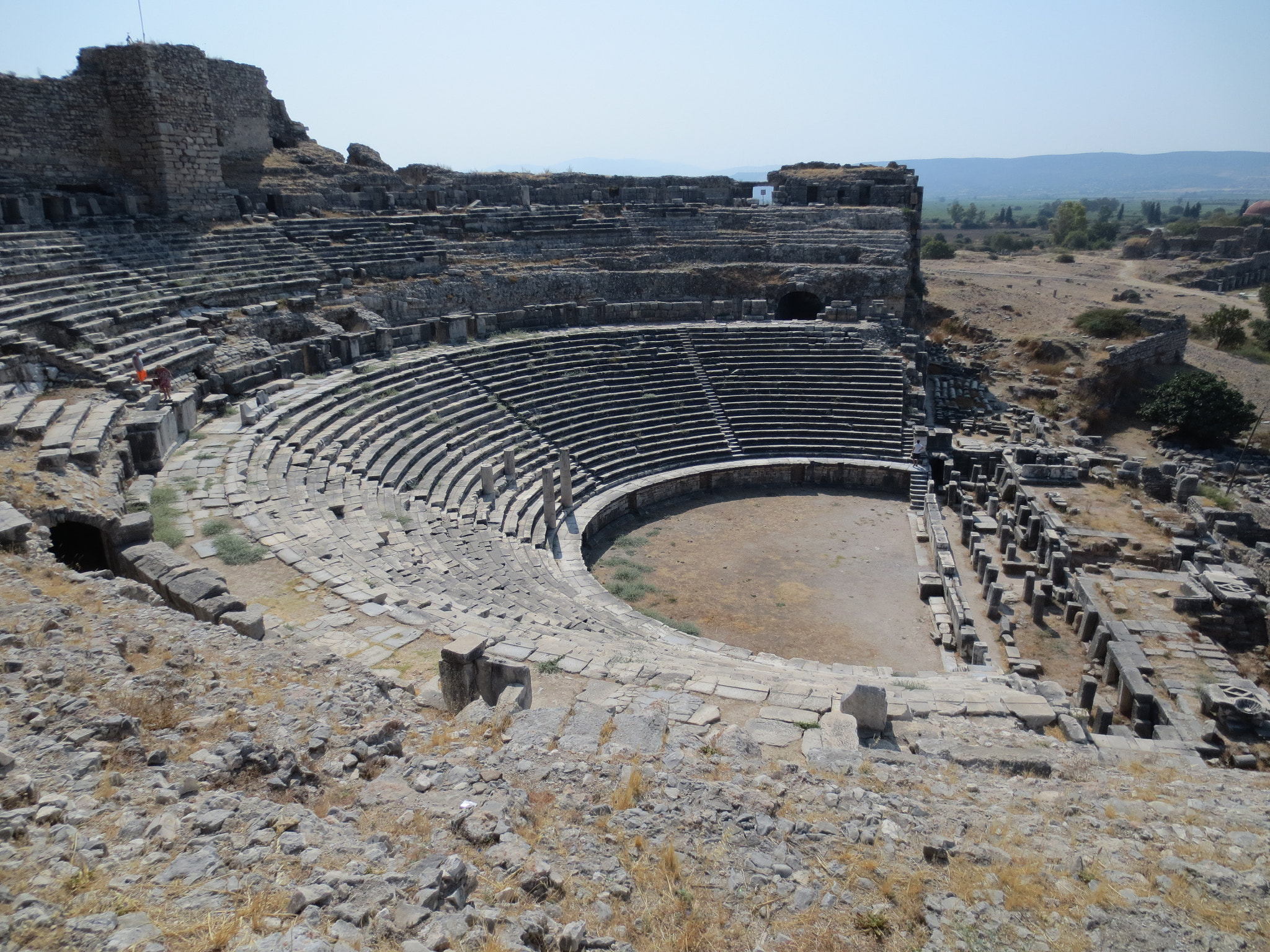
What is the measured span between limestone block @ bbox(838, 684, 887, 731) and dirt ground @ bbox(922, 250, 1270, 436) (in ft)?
81.7

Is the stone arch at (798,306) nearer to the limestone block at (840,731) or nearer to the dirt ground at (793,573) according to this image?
the dirt ground at (793,573)

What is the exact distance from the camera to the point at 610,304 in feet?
88.6

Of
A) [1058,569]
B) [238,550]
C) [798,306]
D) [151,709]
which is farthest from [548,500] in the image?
[798,306]

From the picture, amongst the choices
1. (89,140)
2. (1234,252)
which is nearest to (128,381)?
(89,140)

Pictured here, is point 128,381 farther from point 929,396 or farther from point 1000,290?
point 1000,290

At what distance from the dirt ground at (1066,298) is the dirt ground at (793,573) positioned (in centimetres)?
1498

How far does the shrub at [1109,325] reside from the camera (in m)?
35.2

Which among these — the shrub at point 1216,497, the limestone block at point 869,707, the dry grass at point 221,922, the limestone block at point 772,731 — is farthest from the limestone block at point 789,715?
the shrub at point 1216,497

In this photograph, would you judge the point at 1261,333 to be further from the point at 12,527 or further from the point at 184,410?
the point at 12,527

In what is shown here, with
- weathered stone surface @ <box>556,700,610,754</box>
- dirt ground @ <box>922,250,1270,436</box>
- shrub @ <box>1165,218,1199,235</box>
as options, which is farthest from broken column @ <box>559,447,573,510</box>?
shrub @ <box>1165,218,1199,235</box>

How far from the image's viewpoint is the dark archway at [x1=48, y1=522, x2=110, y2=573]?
10734 millimetres

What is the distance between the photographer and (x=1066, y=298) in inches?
1865

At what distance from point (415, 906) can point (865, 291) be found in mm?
26937

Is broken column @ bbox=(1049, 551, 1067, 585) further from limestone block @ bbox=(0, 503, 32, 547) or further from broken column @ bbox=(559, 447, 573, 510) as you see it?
limestone block @ bbox=(0, 503, 32, 547)
